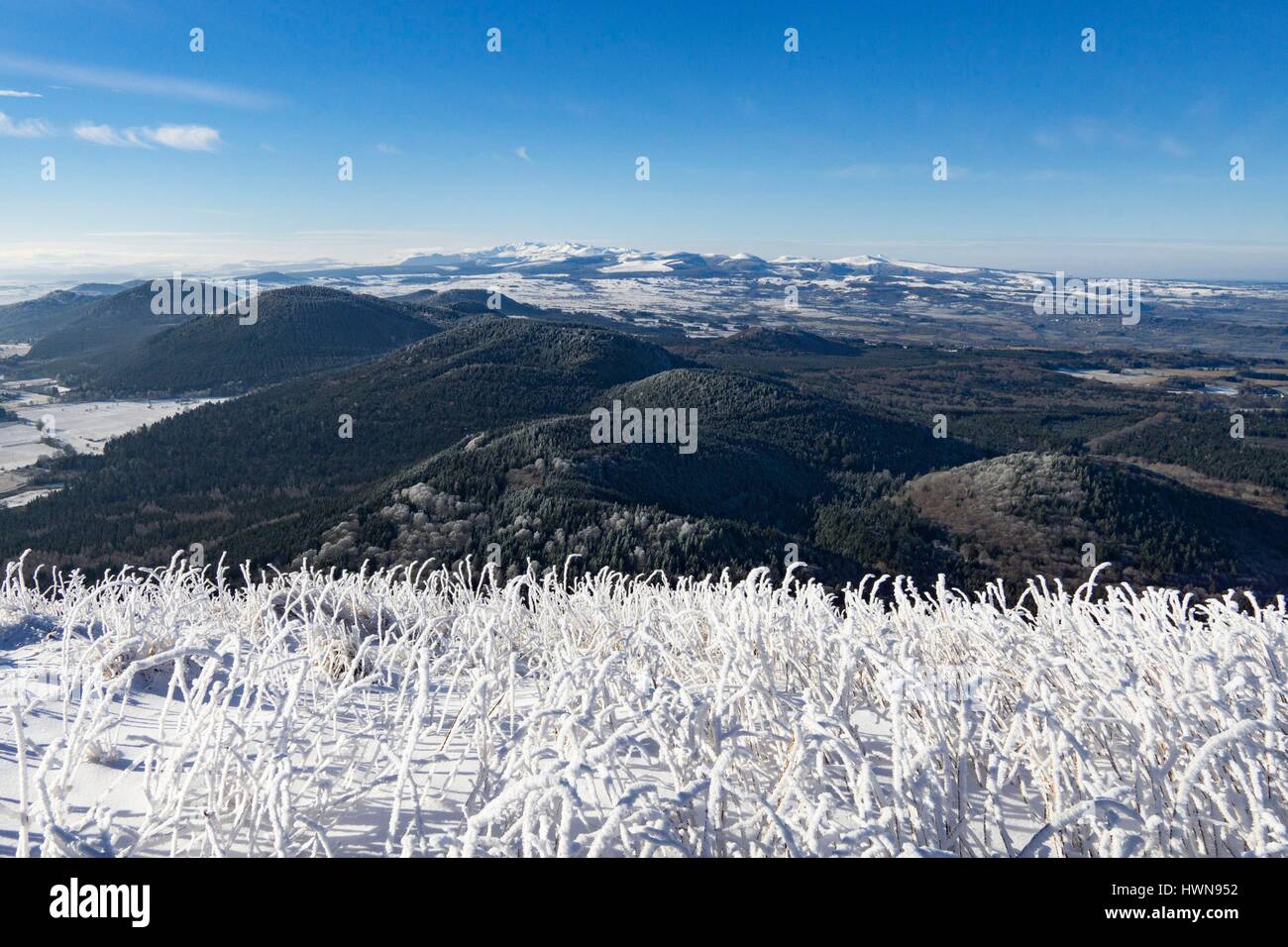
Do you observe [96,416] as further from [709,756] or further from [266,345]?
[709,756]

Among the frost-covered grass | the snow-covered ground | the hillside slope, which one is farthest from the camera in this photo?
the hillside slope

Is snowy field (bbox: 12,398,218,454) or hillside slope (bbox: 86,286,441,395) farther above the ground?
hillside slope (bbox: 86,286,441,395)

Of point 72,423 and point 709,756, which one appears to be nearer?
point 709,756

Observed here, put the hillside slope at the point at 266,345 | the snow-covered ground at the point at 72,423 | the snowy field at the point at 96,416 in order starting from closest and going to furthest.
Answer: the snow-covered ground at the point at 72,423
the snowy field at the point at 96,416
the hillside slope at the point at 266,345

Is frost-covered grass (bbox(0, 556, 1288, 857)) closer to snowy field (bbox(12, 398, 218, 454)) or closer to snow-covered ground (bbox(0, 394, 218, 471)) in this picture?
snowy field (bbox(12, 398, 218, 454))

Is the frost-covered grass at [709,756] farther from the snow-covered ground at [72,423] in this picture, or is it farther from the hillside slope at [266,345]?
the hillside slope at [266,345]

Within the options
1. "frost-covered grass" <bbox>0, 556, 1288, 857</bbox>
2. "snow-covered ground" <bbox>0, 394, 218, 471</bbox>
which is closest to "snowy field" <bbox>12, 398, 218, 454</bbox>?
"snow-covered ground" <bbox>0, 394, 218, 471</bbox>

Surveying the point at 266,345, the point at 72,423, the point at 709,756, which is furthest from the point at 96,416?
the point at 709,756

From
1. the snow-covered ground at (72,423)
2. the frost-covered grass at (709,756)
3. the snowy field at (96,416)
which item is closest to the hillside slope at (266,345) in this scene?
the snowy field at (96,416)
